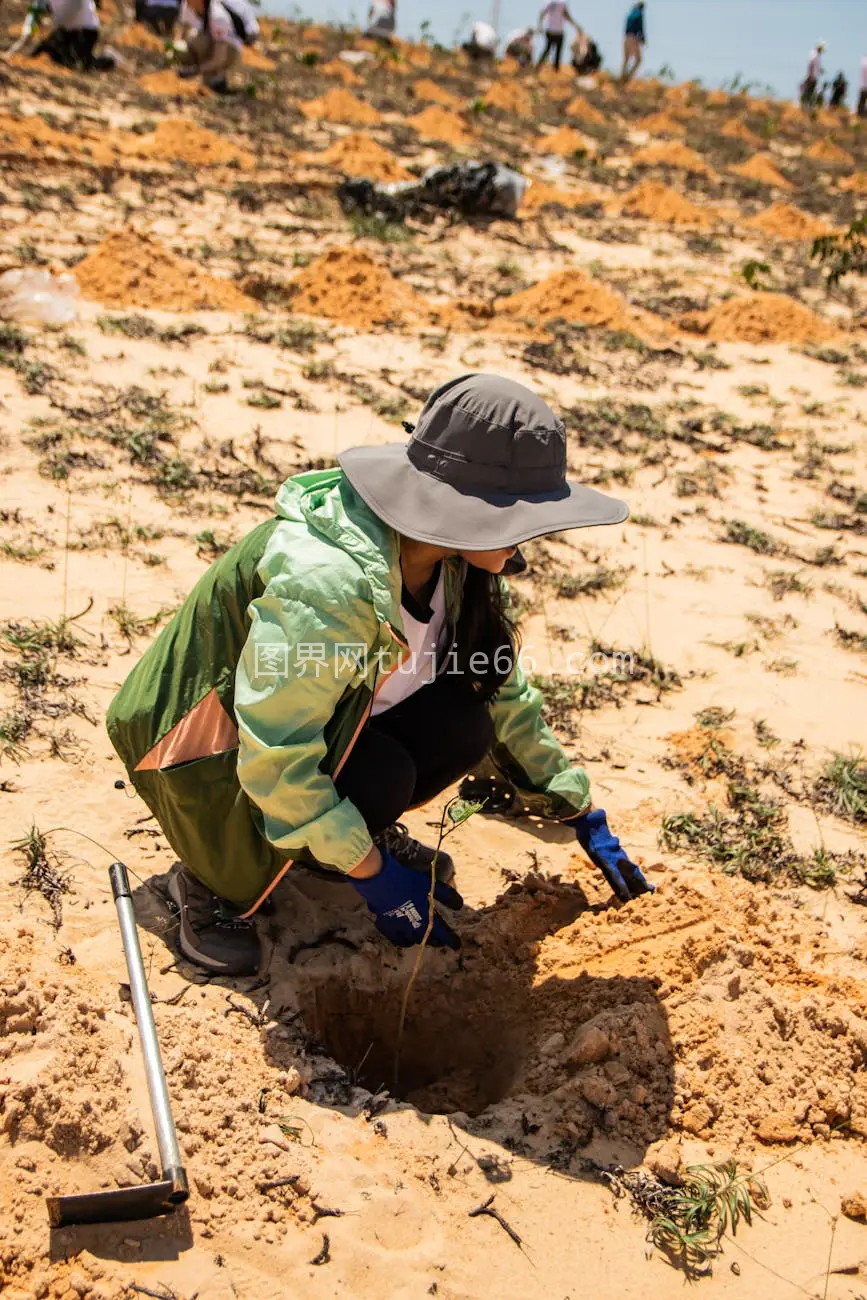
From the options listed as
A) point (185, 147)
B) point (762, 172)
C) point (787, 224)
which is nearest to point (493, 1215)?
point (185, 147)

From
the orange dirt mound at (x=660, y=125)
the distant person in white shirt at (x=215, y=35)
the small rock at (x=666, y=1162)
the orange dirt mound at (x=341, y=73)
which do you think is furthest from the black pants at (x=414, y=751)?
the orange dirt mound at (x=660, y=125)

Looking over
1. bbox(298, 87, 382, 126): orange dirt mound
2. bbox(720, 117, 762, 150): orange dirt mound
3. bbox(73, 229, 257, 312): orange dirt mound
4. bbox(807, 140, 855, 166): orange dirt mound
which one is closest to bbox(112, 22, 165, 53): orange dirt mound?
bbox(298, 87, 382, 126): orange dirt mound

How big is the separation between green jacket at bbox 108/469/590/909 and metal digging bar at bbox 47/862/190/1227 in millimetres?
319

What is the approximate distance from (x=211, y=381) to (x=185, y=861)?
3.47 meters

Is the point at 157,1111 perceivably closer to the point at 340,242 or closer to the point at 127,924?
the point at 127,924

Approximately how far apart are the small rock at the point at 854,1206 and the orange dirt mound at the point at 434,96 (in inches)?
715

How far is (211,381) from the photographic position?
4.97 m

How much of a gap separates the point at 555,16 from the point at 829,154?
6160mm

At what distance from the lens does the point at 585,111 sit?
1927 cm

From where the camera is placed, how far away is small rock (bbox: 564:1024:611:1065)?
1.95 m

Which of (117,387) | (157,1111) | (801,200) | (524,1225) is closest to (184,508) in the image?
(117,387)

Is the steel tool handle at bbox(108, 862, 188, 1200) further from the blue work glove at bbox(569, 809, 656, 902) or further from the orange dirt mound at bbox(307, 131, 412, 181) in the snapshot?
the orange dirt mound at bbox(307, 131, 412, 181)

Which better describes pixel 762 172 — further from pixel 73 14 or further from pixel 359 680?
pixel 359 680

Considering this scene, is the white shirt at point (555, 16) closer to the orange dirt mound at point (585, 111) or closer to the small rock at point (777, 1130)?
the orange dirt mound at point (585, 111)
